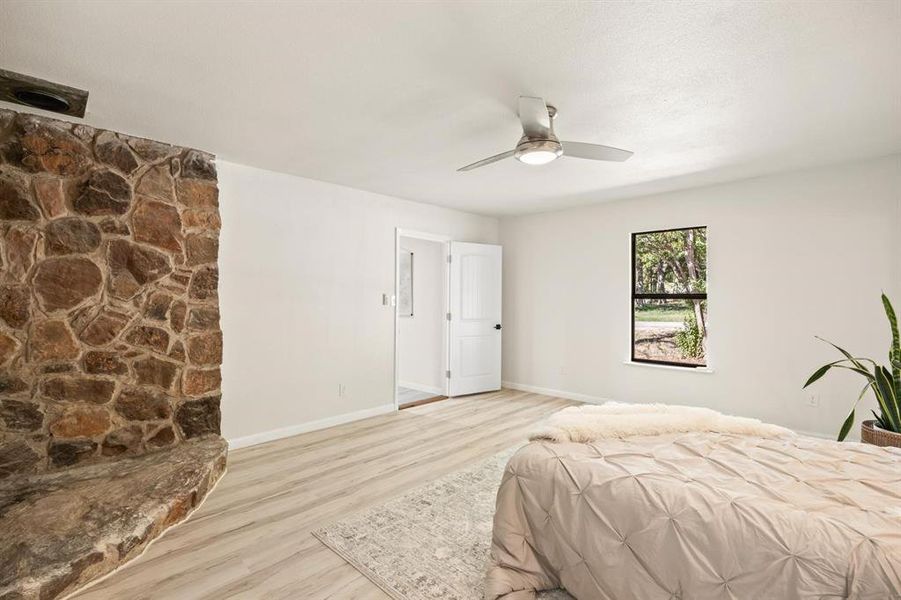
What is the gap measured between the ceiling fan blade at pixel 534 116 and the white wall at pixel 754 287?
3194 millimetres

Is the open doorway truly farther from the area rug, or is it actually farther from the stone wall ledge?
the stone wall ledge

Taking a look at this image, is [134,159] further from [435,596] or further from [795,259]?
[795,259]

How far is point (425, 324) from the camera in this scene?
6.38 m

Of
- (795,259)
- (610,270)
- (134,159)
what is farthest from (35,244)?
(795,259)

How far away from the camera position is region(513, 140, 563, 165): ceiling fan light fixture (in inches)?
95.9

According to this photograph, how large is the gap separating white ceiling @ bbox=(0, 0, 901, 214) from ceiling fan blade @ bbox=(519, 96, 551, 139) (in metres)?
0.15

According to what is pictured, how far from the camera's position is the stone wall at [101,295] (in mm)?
2895

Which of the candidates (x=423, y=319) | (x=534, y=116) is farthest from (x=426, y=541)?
(x=423, y=319)

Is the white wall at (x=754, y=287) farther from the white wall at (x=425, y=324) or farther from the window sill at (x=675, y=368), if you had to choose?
the white wall at (x=425, y=324)

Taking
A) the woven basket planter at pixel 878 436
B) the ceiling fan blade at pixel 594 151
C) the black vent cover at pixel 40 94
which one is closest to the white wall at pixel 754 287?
the woven basket planter at pixel 878 436

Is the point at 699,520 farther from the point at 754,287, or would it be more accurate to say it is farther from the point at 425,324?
the point at 425,324

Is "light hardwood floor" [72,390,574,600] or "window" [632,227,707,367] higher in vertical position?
"window" [632,227,707,367]

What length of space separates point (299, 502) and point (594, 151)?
3.03 m

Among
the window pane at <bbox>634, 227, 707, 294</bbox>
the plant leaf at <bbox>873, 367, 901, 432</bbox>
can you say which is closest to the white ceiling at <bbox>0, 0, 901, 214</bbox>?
the window pane at <bbox>634, 227, 707, 294</bbox>
